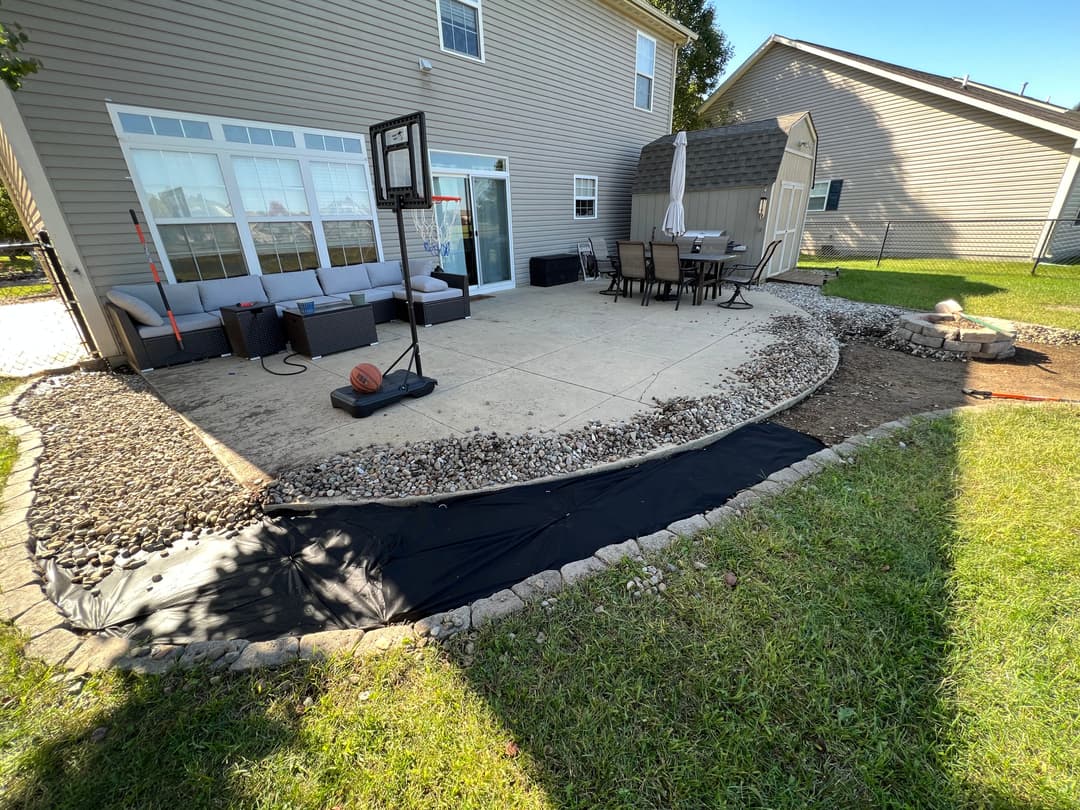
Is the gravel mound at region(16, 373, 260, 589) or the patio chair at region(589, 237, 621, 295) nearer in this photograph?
the gravel mound at region(16, 373, 260, 589)

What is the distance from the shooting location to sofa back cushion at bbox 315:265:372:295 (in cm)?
608

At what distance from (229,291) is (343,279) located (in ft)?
4.63

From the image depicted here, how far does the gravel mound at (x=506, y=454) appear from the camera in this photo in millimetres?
2674

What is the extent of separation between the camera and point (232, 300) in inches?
208

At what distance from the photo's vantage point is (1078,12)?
1091cm

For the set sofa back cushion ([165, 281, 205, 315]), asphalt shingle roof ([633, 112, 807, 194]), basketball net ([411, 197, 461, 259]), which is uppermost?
asphalt shingle roof ([633, 112, 807, 194])

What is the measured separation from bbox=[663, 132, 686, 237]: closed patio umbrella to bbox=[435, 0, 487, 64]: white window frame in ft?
13.1

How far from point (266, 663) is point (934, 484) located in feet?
11.5

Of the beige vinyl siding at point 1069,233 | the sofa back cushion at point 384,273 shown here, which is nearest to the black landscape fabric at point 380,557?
the sofa back cushion at point 384,273

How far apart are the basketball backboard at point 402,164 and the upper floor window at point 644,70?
377 inches

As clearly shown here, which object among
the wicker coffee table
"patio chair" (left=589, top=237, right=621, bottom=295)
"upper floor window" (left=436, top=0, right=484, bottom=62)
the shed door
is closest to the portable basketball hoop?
the wicker coffee table

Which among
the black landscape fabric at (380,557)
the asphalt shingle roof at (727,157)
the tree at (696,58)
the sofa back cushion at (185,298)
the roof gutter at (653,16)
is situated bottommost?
the black landscape fabric at (380,557)

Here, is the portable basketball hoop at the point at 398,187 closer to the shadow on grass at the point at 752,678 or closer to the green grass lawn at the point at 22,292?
the shadow on grass at the point at 752,678

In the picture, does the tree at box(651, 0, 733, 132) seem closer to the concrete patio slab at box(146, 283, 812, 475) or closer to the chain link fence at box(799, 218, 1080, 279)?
the chain link fence at box(799, 218, 1080, 279)
